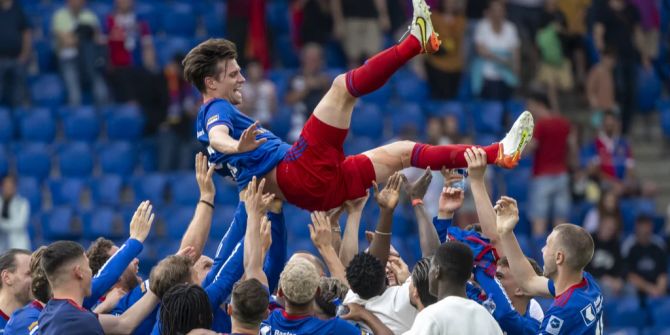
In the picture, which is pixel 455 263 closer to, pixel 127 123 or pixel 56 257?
pixel 56 257

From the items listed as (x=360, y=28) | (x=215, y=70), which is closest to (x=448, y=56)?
(x=360, y=28)

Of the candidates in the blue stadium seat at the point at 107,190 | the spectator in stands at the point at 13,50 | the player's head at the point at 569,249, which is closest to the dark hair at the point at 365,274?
the player's head at the point at 569,249

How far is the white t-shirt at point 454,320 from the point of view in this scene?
7.18 m

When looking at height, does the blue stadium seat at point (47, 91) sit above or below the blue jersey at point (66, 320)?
below

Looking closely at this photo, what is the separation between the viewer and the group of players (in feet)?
24.9

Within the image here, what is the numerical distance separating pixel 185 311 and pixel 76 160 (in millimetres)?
10462

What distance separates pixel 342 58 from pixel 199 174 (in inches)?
403

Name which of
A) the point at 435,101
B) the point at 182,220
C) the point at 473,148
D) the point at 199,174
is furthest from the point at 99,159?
the point at 473,148

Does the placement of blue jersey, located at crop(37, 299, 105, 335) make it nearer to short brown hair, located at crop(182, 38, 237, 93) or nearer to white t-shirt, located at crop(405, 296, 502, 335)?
white t-shirt, located at crop(405, 296, 502, 335)

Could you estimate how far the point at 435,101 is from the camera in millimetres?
18828

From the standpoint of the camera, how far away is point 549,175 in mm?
16984

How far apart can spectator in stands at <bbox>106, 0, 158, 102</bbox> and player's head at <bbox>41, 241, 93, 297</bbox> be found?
34.4 feet

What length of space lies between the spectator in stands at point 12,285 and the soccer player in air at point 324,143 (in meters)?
1.44

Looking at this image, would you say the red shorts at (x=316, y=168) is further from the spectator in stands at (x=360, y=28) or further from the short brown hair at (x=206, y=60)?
the spectator in stands at (x=360, y=28)
